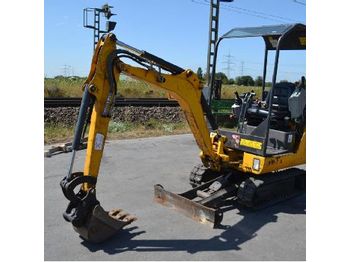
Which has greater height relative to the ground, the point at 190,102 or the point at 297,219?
the point at 190,102

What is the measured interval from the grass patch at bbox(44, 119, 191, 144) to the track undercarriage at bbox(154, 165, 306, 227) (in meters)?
5.50

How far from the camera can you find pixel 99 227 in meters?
4.65

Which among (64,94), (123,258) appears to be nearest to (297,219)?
(123,258)

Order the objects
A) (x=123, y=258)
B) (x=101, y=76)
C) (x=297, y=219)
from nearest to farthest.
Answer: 1. (x=123, y=258)
2. (x=101, y=76)
3. (x=297, y=219)

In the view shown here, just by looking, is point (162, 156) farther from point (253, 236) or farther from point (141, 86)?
point (141, 86)

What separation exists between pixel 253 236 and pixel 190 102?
2.04m

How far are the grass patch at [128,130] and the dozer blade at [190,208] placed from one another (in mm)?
5669

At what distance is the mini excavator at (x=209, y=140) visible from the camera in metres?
4.63

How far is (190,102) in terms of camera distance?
18.7ft

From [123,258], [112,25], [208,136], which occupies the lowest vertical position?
[123,258]

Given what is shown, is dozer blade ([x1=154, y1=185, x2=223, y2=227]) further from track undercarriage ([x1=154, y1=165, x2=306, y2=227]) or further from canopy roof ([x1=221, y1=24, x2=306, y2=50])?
canopy roof ([x1=221, y1=24, x2=306, y2=50])

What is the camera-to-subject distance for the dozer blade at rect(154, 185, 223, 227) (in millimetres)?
5070

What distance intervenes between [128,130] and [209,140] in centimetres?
721

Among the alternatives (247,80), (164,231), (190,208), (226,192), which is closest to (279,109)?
(226,192)
